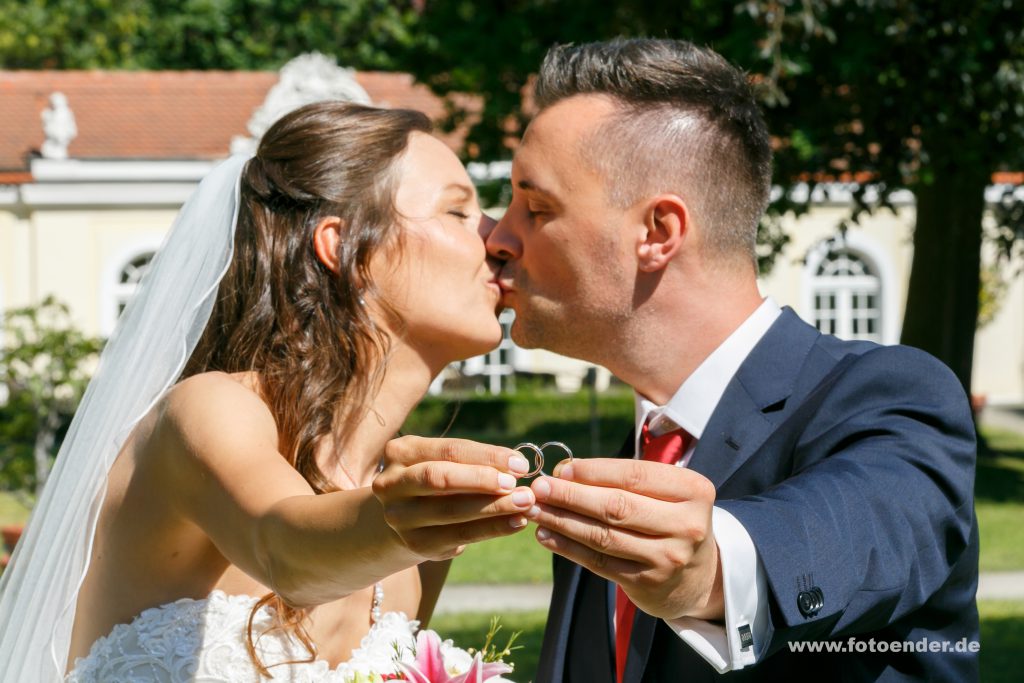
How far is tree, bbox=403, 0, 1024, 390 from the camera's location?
9406 mm

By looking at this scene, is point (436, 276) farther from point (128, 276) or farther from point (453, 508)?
point (128, 276)

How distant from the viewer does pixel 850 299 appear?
29.0 m

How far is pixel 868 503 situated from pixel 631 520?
2.06ft

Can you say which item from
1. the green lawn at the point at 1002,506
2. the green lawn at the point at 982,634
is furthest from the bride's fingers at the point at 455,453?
the green lawn at the point at 1002,506

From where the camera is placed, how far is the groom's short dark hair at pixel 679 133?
3.15m

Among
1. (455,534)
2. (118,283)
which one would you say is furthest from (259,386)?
(118,283)

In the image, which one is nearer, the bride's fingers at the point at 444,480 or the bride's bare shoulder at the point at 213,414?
the bride's fingers at the point at 444,480

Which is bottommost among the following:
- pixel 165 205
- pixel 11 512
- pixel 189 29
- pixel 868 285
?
pixel 868 285

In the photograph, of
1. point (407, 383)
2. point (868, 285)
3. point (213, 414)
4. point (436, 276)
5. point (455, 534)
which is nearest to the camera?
point (455, 534)

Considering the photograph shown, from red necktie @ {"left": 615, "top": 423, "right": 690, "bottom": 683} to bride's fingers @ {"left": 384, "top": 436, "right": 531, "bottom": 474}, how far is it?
102 centimetres

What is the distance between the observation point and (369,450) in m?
3.48

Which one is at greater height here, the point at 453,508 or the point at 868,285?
the point at 453,508

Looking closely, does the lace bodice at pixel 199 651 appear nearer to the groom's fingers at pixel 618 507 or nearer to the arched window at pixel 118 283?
the groom's fingers at pixel 618 507

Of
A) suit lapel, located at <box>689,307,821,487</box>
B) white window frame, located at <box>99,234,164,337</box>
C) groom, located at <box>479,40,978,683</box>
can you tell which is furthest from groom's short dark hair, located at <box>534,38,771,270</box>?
white window frame, located at <box>99,234,164,337</box>
